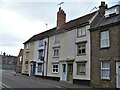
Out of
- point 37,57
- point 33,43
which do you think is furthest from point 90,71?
point 33,43

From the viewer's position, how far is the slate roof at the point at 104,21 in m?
24.4

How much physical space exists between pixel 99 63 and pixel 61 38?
35.8 feet

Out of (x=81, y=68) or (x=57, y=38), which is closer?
(x=81, y=68)

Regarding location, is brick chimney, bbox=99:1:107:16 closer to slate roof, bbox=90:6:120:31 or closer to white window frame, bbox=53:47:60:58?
slate roof, bbox=90:6:120:31

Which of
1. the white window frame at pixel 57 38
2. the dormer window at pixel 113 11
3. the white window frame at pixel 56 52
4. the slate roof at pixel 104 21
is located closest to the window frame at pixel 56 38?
the white window frame at pixel 57 38

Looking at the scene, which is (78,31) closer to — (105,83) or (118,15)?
(118,15)

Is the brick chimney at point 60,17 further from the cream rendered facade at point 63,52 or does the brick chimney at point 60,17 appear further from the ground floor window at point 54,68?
the ground floor window at point 54,68

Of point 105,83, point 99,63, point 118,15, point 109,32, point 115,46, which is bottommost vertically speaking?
point 105,83

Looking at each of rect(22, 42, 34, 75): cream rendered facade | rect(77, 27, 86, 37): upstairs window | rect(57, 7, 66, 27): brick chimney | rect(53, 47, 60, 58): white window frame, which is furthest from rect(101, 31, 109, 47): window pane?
rect(22, 42, 34, 75): cream rendered facade

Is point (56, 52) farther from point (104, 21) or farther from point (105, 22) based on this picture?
point (105, 22)

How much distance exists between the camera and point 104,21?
26672 mm

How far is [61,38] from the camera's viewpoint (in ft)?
114

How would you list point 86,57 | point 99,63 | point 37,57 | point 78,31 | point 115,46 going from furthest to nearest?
1. point 37,57
2. point 78,31
3. point 86,57
4. point 99,63
5. point 115,46

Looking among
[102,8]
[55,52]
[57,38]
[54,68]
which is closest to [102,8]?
[102,8]
